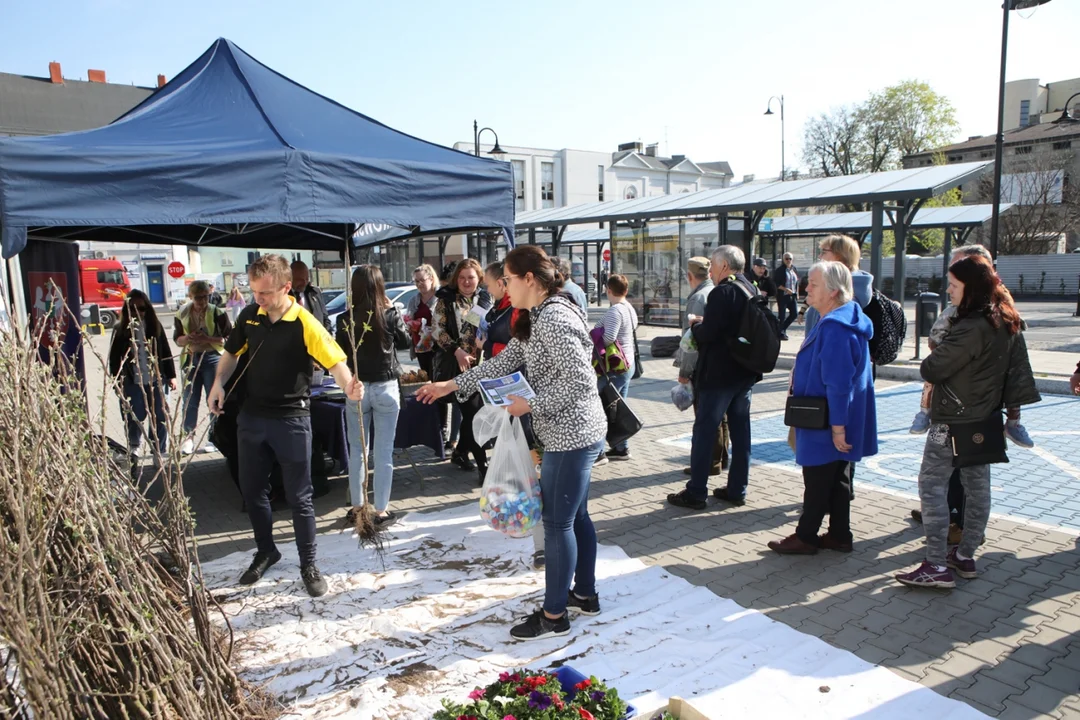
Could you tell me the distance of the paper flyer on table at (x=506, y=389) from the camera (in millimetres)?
3215

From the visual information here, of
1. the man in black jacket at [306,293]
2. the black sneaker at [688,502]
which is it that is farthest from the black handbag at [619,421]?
the man in black jacket at [306,293]

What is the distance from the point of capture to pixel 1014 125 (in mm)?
66000

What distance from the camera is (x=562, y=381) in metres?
3.22

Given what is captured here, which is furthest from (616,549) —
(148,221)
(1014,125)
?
(1014,125)

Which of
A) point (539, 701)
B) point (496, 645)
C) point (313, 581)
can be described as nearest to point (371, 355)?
point (313, 581)

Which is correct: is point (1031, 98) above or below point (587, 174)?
above

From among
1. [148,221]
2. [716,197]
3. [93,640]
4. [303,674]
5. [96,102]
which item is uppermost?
[96,102]

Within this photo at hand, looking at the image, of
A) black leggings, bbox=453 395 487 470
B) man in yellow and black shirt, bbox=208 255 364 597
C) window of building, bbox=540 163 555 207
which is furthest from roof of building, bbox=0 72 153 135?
man in yellow and black shirt, bbox=208 255 364 597

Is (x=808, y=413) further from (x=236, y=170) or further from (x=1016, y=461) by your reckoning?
(x=236, y=170)

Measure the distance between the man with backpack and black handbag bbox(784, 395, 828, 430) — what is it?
57cm

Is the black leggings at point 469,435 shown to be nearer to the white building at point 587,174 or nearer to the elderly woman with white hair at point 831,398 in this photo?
the elderly woman with white hair at point 831,398

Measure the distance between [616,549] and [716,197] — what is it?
12433 mm

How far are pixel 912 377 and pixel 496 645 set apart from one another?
9.28 m

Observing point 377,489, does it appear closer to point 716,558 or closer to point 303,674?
point 303,674
